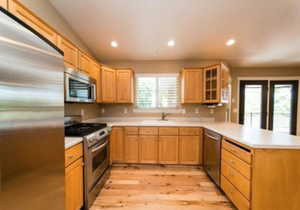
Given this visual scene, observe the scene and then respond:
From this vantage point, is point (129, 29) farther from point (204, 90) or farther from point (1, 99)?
point (1, 99)

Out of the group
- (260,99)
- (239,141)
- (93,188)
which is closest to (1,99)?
(93,188)

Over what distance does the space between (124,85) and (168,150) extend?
73.2 inches

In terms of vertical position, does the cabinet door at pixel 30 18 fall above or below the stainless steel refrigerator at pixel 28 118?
above

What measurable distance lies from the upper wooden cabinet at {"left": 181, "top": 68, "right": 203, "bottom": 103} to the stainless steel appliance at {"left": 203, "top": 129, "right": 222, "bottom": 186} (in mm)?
950

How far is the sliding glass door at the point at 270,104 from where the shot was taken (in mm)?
4336

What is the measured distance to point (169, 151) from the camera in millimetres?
3062

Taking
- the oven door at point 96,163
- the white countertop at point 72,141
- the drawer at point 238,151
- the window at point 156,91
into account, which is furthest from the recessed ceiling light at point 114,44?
the drawer at point 238,151

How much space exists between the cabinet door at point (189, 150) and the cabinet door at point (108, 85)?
6.26 ft

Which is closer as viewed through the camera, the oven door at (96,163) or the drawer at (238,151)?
the drawer at (238,151)

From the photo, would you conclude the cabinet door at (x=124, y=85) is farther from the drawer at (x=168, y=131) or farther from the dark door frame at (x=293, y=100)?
the dark door frame at (x=293, y=100)

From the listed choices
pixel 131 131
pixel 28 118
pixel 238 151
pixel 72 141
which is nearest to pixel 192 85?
pixel 131 131

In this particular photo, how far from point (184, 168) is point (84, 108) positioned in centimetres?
254

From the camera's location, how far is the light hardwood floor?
1908 mm

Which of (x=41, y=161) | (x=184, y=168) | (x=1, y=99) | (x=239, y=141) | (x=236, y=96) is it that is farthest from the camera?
(x=236, y=96)
